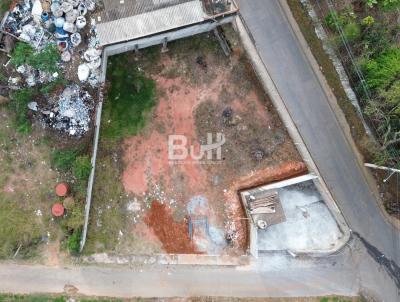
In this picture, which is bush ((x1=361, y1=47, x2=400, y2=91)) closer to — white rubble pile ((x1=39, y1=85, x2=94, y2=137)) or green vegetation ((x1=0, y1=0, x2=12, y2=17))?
white rubble pile ((x1=39, y1=85, x2=94, y2=137))

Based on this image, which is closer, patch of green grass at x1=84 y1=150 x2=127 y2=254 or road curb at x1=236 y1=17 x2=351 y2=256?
patch of green grass at x1=84 y1=150 x2=127 y2=254

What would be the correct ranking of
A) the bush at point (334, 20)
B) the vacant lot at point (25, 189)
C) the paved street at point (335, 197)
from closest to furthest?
1. the vacant lot at point (25, 189)
2. the bush at point (334, 20)
3. the paved street at point (335, 197)

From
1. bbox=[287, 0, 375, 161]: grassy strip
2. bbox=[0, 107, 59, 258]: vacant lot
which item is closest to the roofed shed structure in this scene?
bbox=[287, 0, 375, 161]: grassy strip

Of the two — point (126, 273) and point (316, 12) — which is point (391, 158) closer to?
point (316, 12)

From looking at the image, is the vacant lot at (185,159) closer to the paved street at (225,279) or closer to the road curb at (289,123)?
the road curb at (289,123)

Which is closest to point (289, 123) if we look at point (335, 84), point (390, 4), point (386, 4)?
point (335, 84)

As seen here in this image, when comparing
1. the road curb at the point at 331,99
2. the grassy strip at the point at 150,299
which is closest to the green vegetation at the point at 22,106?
the grassy strip at the point at 150,299

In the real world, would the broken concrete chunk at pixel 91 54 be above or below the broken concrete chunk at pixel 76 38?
below
